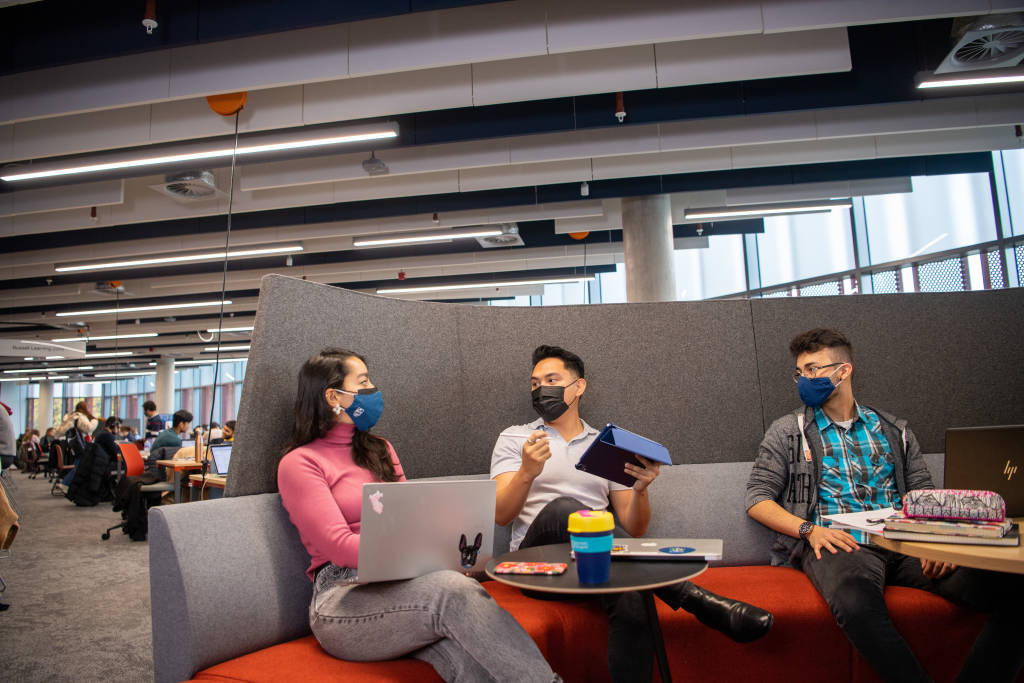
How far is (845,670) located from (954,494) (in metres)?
0.71

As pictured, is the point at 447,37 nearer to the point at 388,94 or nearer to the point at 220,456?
the point at 388,94

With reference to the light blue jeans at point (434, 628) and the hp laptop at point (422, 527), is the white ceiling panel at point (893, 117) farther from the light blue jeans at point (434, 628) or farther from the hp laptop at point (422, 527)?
the light blue jeans at point (434, 628)

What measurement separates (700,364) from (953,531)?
4.32ft

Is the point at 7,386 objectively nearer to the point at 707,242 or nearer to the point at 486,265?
the point at 486,265

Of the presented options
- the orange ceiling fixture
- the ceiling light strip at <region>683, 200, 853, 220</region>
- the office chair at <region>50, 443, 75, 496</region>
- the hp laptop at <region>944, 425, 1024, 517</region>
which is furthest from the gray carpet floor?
the ceiling light strip at <region>683, 200, 853, 220</region>

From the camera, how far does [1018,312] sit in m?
2.83

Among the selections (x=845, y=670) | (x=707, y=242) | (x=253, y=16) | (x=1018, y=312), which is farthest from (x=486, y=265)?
(x=845, y=670)

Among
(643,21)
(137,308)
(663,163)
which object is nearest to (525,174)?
(663,163)

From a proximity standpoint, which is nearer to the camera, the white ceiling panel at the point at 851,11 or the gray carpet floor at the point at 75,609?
the gray carpet floor at the point at 75,609

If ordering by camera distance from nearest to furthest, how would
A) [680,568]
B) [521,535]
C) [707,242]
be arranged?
[680,568], [521,535], [707,242]

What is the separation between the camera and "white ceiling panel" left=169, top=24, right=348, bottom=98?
14.9 feet

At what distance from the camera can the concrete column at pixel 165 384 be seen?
790 inches

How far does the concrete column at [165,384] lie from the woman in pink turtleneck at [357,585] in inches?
811

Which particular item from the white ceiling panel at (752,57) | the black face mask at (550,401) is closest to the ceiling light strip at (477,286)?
the white ceiling panel at (752,57)
